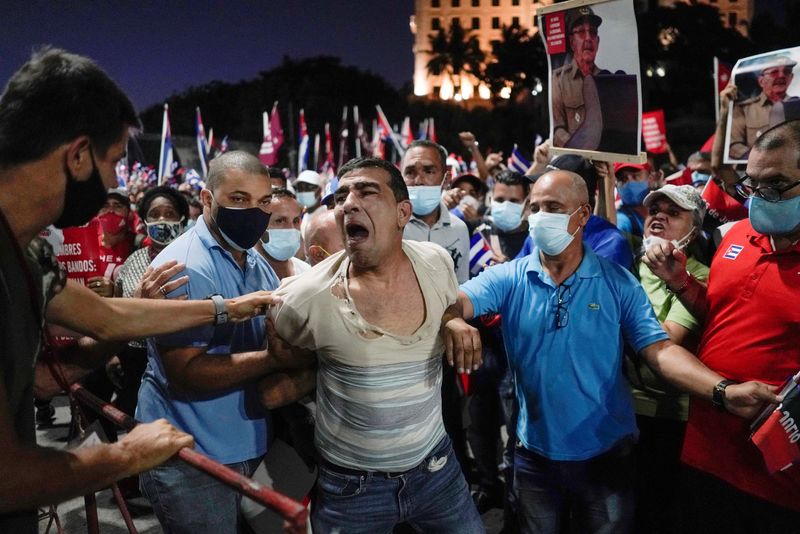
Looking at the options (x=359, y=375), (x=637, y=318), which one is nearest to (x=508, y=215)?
(x=637, y=318)

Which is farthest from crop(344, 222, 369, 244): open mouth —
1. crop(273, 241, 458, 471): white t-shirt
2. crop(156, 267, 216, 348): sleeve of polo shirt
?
crop(156, 267, 216, 348): sleeve of polo shirt

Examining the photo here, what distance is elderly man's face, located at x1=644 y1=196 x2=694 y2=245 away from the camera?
3.99 meters

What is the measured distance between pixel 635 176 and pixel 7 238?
19.1ft

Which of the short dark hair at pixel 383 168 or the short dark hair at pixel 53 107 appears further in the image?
the short dark hair at pixel 383 168

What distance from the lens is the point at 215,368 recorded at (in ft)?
8.71

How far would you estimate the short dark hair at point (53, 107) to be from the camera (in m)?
1.69

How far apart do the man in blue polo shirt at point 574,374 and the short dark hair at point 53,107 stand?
172cm

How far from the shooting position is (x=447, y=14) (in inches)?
3986

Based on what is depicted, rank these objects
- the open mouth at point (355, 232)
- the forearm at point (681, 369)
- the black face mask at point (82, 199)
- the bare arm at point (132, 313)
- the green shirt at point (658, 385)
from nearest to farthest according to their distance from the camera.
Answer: the black face mask at point (82, 199) → the bare arm at point (132, 313) → the open mouth at point (355, 232) → the forearm at point (681, 369) → the green shirt at point (658, 385)

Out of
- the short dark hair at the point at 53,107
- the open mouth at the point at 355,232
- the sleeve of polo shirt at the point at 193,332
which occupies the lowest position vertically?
the sleeve of polo shirt at the point at 193,332

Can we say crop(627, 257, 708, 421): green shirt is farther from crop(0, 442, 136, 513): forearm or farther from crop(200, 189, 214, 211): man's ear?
crop(0, 442, 136, 513): forearm

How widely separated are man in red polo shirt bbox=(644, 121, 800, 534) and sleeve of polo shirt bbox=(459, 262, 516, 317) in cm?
76

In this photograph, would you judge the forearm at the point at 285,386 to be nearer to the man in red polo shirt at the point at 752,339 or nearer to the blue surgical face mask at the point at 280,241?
the blue surgical face mask at the point at 280,241

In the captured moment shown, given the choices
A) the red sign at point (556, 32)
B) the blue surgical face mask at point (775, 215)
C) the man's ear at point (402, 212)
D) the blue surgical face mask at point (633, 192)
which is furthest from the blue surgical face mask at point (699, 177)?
the man's ear at point (402, 212)
